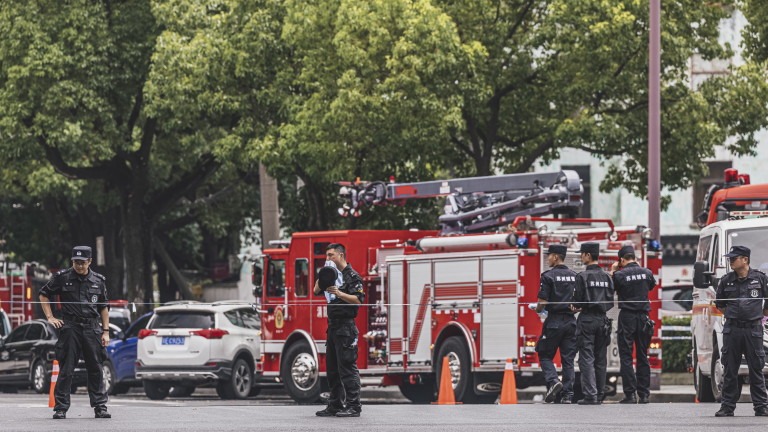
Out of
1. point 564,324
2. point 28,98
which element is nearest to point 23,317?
point 28,98

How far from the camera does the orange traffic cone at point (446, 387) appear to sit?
19.9 m

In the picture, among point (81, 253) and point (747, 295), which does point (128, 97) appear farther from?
point (747, 295)

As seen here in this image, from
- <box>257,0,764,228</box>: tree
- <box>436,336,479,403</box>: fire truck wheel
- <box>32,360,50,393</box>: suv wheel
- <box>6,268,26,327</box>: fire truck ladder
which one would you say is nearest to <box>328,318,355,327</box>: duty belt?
<box>436,336,479,403</box>: fire truck wheel

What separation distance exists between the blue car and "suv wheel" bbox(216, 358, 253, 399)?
2.29 m

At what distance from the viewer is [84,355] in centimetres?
1598

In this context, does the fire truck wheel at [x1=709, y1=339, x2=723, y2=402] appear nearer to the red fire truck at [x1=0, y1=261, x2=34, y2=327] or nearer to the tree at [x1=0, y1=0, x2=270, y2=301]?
the tree at [x1=0, y1=0, x2=270, y2=301]

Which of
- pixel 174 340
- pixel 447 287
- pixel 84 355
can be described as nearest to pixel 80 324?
pixel 84 355

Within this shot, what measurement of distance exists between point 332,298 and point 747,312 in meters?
3.98

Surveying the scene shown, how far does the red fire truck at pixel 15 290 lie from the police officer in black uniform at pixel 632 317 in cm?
1921

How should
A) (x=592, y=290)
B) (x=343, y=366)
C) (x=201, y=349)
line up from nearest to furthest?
1. (x=343, y=366)
2. (x=592, y=290)
3. (x=201, y=349)

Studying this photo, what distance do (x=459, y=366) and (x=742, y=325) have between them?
624cm

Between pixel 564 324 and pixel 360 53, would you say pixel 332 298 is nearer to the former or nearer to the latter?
pixel 564 324

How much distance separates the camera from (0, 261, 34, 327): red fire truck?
3481 cm

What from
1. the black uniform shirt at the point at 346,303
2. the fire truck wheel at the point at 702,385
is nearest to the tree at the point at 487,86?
the fire truck wheel at the point at 702,385
